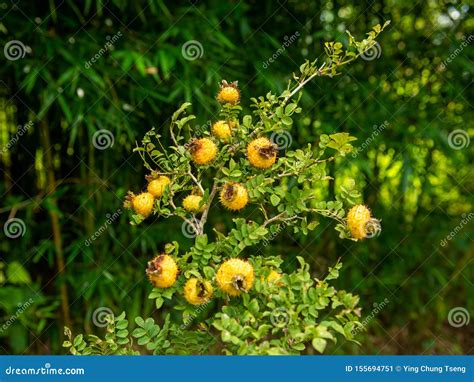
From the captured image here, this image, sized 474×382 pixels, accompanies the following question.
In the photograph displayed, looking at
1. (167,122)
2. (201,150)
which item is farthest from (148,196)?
(167,122)

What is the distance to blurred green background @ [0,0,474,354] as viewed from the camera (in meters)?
2.26

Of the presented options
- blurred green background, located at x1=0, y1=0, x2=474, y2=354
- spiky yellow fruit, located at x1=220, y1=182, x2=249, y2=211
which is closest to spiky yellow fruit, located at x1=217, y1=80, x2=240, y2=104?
spiky yellow fruit, located at x1=220, y1=182, x2=249, y2=211

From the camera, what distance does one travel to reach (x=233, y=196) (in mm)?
1150

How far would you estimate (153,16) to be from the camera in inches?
92.5

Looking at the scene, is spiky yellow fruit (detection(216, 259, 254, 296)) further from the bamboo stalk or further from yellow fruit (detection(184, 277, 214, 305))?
the bamboo stalk

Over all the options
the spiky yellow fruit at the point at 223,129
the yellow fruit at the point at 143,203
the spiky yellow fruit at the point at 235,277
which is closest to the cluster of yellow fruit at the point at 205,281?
the spiky yellow fruit at the point at 235,277

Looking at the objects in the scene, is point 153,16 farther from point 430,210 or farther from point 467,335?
point 467,335

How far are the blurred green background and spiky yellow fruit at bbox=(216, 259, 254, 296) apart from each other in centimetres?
118

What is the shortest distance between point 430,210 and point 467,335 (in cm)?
79

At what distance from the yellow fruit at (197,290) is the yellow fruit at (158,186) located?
0.19 m

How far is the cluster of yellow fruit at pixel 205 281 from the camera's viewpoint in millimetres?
1101

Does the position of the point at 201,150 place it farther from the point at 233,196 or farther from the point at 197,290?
the point at 197,290

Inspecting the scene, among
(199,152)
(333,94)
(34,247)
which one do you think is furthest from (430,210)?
(199,152)

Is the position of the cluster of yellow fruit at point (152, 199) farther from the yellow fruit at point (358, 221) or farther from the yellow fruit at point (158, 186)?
the yellow fruit at point (358, 221)
